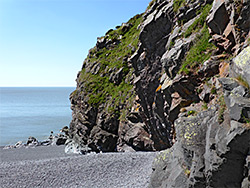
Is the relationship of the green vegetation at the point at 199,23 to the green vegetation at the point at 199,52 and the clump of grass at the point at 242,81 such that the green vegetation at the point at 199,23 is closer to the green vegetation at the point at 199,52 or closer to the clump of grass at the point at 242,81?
the green vegetation at the point at 199,52

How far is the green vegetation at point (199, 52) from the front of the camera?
17142 mm

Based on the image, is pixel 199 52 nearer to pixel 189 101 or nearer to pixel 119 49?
pixel 189 101

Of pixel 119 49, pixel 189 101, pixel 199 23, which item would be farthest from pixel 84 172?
pixel 119 49

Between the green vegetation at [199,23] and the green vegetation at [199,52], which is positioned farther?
the green vegetation at [199,23]

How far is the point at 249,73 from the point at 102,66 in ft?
135

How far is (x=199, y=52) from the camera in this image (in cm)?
1766

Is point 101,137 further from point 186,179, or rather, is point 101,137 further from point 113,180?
point 186,179

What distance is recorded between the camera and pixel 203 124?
40.0 ft

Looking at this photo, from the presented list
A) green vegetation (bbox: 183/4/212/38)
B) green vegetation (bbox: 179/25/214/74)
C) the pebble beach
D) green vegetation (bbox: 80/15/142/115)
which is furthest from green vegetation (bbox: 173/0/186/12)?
the pebble beach

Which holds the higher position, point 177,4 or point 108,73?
point 177,4

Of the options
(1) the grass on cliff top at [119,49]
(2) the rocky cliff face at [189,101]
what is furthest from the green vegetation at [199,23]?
(1) the grass on cliff top at [119,49]

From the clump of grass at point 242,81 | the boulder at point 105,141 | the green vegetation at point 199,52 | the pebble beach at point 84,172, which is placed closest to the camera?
the clump of grass at point 242,81

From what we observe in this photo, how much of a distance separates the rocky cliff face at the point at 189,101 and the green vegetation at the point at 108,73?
1.16 ft

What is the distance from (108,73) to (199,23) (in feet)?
97.5
